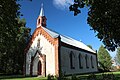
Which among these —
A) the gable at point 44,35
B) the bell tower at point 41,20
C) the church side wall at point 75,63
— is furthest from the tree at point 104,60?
the gable at point 44,35

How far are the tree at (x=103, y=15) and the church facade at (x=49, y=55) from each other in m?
14.2

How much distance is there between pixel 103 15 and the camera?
14.8m

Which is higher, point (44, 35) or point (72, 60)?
point (44, 35)

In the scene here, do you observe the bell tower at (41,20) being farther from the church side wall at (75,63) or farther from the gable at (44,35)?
the church side wall at (75,63)

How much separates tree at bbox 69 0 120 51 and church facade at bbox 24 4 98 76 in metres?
14.2

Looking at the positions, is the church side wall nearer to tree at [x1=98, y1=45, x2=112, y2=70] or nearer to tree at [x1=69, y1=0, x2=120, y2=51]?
tree at [x1=69, y1=0, x2=120, y2=51]

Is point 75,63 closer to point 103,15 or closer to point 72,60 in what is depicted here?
point 72,60

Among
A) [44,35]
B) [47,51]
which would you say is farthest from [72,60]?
[44,35]

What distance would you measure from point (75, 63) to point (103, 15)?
78.8 feet

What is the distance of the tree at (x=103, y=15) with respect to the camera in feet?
44.4

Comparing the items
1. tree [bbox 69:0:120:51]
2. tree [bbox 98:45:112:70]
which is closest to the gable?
tree [bbox 69:0:120:51]

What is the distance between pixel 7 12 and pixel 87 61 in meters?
29.0

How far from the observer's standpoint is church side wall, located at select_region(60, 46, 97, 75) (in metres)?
33.2

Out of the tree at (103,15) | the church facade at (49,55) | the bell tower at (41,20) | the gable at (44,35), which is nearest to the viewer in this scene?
the tree at (103,15)
